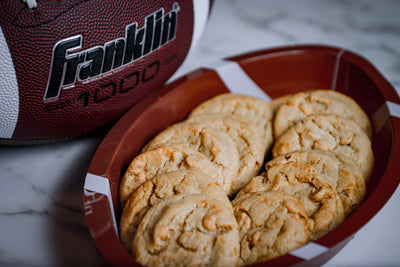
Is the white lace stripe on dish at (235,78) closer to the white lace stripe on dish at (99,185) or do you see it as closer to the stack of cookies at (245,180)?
the stack of cookies at (245,180)

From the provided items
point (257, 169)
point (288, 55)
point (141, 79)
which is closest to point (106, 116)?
point (141, 79)

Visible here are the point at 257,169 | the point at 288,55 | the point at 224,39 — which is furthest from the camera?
the point at 224,39

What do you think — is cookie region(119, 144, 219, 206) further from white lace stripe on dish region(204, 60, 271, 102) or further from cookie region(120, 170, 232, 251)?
white lace stripe on dish region(204, 60, 271, 102)

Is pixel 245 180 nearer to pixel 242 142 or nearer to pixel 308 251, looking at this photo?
pixel 242 142

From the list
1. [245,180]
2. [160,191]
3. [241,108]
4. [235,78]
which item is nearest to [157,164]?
[160,191]

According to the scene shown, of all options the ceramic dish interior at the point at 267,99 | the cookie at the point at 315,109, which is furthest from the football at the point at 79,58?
the cookie at the point at 315,109

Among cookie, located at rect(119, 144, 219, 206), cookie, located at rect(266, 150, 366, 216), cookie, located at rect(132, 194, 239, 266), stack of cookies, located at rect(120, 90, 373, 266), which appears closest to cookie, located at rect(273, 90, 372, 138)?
stack of cookies, located at rect(120, 90, 373, 266)

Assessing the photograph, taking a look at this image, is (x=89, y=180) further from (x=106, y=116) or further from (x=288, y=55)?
(x=288, y=55)
